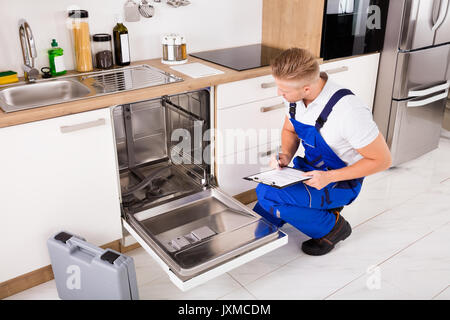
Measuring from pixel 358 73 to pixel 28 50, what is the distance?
193 centimetres

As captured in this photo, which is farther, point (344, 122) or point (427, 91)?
point (427, 91)

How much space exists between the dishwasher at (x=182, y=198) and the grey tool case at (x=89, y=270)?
0.17 m

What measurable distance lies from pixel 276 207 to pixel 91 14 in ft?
4.37

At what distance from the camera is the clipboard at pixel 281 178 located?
76.7 inches

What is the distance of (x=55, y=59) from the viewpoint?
218 centimetres

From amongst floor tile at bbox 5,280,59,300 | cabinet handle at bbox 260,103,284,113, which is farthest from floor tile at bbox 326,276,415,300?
floor tile at bbox 5,280,59,300

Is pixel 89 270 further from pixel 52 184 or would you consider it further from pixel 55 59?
pixel 55 59

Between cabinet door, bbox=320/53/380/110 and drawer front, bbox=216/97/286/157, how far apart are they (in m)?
0.43

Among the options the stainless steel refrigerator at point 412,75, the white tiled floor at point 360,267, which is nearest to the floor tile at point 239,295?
the white tiled floor at point 360,267

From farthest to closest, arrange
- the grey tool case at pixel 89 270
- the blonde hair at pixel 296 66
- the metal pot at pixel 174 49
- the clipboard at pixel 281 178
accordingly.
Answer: the metal pot at pixel 174 49 < the clipboard at pixel 281 178 < the blonde hair at pixel 296 66 < the grey tool case at pixel 89 270

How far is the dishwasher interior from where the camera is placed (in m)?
1.95

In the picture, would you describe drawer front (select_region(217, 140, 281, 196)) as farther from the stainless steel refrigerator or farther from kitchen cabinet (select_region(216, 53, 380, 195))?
the stainless steel refrigerator

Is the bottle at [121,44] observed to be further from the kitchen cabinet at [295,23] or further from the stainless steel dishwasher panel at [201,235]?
the kitchen cabinet at [295,23]

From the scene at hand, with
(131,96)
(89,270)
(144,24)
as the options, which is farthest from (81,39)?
(89,270)
